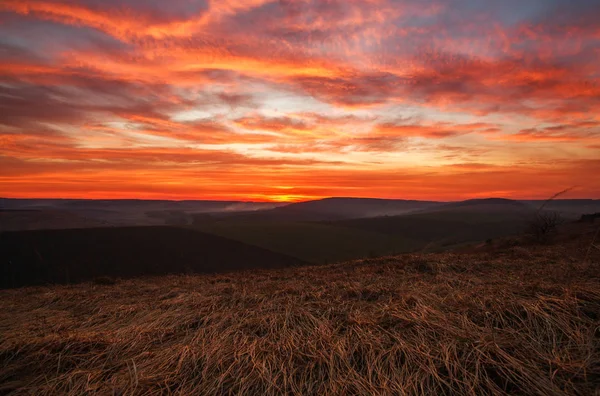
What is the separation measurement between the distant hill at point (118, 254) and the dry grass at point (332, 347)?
116 feet

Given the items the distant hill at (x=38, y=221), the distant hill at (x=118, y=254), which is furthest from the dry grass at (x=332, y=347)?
the distant hill at (x=38, y=221)

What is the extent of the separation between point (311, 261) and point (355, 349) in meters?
50.0

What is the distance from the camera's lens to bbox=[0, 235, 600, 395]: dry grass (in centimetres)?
304

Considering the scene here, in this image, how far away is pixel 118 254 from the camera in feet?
154

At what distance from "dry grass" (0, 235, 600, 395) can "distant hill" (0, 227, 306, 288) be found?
3548 centimetres

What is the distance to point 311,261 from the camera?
174ft

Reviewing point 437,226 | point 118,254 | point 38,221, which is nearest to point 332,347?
point 118,254

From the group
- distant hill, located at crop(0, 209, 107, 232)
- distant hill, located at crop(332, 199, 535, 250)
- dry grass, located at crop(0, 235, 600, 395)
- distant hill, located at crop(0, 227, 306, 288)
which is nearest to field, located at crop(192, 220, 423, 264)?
distant hill, located at crop(0, 227, 306, 288)

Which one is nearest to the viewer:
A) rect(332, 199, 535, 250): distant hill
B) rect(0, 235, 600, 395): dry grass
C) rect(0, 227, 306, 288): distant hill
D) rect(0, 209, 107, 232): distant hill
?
rect(0, 235, 600, 395): dry grass

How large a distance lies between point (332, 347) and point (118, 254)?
51202 mm

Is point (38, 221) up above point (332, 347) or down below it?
below

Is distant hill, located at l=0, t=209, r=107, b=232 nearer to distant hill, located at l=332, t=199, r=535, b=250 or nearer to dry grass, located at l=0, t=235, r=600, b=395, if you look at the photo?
distant hill, located at l=332, t=199, r=535, b=250

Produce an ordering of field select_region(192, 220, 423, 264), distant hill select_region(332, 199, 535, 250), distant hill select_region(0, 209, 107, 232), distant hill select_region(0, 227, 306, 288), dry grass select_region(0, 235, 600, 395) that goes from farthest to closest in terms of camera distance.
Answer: distant hill select_region(0, 209, 107, 232) < distant hill select_region(332, 199, 535, 250) < field select_region(192, 220, 423, 264) < distant hill select_region(0, 227, 306, 288) < dry grass select_region(0, 235, 600, 395)

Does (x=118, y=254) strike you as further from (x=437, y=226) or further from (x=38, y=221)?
(x=437, y=226)
